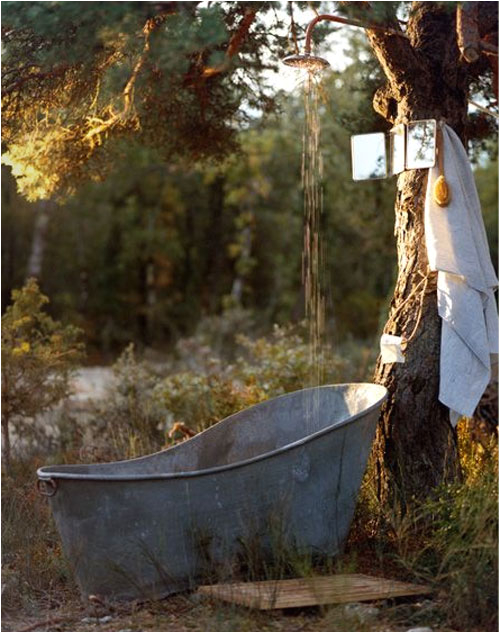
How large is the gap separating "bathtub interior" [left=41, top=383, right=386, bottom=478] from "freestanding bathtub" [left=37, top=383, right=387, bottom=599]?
1.55ft

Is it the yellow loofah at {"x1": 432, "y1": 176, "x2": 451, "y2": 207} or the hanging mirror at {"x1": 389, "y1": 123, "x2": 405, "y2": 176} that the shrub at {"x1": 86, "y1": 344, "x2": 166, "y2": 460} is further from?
the yellow loofah at {"x1": 432, "y1": 176, "x2": 451, "y2": 207}

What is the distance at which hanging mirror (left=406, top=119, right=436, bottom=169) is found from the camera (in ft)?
15.6

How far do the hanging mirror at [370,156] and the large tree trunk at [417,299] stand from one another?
0.42 ft

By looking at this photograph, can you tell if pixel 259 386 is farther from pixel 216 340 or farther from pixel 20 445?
pixel 216 340

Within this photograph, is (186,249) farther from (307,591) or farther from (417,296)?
(307,591)

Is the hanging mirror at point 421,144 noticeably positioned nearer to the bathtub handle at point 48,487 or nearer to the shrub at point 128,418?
the bathtub handle at point 48,487

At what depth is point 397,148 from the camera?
16.1 feet

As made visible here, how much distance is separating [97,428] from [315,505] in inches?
143

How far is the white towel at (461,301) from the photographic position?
182 inches

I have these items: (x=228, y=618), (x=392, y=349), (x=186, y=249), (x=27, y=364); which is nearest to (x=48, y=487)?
(x=228, y=618)

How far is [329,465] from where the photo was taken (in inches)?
165

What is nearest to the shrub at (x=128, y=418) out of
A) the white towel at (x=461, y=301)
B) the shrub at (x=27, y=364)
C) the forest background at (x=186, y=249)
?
the shrub at (x=27, y=364)

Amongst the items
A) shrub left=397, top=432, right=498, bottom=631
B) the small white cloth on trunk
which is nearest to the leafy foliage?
the small white cloth on trunk

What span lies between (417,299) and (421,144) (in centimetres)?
72
